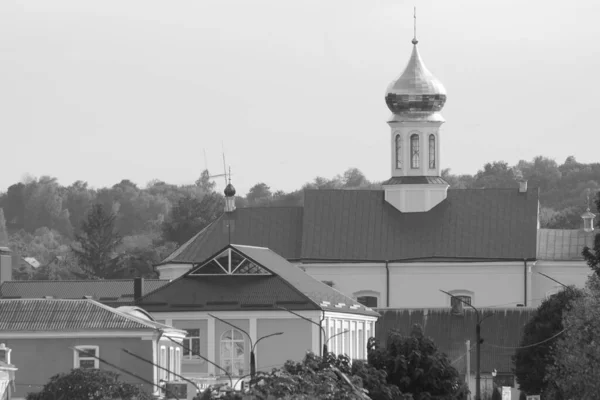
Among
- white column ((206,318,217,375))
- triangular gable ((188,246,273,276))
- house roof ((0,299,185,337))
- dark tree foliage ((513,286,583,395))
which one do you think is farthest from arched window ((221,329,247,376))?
dark tree foliage ((513,286,583,395))

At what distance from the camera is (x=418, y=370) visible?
45.8m

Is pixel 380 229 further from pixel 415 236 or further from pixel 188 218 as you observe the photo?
pixel 188 218

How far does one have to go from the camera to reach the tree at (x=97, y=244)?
132 m

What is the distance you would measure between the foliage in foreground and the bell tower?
44.1 meters

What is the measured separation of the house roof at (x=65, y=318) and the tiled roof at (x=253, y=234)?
30002mm

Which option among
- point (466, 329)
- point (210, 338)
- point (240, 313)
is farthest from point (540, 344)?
point (466, 329)

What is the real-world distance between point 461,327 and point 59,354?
30.0 meters

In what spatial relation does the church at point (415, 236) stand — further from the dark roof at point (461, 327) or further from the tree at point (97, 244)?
the tree at point (97, 244)

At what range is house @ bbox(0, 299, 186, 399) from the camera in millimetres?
49500

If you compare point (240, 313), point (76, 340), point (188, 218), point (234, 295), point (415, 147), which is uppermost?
point (415, 147)

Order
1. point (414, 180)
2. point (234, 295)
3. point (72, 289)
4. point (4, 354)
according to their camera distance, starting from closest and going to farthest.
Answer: point (4, 354)
point (234, 295)
point (414, 180)
point (72, 289)

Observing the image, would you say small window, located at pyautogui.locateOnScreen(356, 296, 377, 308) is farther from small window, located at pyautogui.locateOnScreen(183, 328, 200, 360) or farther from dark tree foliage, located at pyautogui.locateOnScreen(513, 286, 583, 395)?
small window, located at pyautogui.locateOnScreen(183, 328, 200, 360)

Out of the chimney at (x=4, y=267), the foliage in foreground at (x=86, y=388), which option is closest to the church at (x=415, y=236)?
the chimney at (x=4, y=267)

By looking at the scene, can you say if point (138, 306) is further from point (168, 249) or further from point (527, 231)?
point (168, 249)
